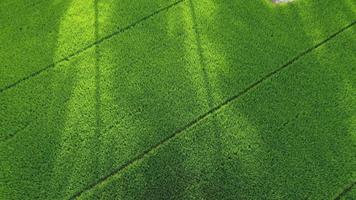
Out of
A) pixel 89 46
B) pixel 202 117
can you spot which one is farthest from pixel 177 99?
pixel 89 46

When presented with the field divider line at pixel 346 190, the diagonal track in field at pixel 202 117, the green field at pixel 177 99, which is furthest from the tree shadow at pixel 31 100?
the field divider line at pixel 346 190

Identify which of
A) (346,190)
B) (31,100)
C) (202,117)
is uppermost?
(31,100)

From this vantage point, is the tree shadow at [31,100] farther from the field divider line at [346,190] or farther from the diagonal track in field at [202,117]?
the field divider line at [346,190]

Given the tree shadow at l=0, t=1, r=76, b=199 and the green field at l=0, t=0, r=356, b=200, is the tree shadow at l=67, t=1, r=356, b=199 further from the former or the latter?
the tree shadow at l=0, t=1, r=76, b=199

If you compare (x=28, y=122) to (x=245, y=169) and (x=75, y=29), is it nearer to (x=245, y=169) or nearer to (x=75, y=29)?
(x=75, y=29)

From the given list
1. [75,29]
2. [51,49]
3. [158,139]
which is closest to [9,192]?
[158,139]

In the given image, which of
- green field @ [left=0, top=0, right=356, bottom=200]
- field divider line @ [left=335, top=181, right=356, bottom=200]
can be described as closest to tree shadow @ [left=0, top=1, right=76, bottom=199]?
green field @ [left=0, top=0, right=356, bottom=200]

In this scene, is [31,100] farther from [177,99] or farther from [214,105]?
[214,105]

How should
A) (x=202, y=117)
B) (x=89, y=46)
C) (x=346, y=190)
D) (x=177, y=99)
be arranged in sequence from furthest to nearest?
1. (x=89, y=46)
2. (x=177, y=99)
3. (x=202, y=117)
4. (x=346, y=190)

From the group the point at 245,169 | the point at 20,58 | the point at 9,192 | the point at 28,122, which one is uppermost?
the point at 20,58
